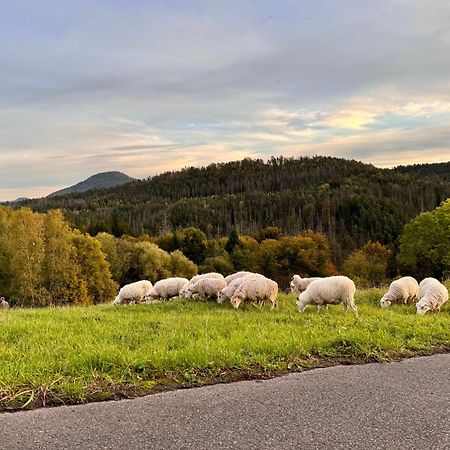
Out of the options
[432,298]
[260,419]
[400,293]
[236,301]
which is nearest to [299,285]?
[400,293]

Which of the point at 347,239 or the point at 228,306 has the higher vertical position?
the point at 228,306

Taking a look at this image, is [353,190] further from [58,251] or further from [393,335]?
[393,335]

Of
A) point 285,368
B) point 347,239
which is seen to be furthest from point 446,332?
point 347,239

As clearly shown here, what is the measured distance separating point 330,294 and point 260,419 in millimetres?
9797

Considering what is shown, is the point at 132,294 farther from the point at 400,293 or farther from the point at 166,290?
the point at 400,293

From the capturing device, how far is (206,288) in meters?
16.6

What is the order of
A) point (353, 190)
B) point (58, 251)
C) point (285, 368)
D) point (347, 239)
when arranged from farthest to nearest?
1. point (353, 190)
2. point (347, 239)
3. point (58, 251)
4. point (285, 368)

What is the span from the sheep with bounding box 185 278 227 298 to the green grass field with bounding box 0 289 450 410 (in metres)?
4.56

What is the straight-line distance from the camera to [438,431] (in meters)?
5.29

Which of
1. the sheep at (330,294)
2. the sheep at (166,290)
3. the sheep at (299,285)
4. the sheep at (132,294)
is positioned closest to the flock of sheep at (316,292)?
the sheep at (330,294)

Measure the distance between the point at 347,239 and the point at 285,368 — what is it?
122 meters

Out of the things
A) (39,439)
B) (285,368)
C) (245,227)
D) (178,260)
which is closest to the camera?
(39,439)

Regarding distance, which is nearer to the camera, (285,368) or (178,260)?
(285,368)

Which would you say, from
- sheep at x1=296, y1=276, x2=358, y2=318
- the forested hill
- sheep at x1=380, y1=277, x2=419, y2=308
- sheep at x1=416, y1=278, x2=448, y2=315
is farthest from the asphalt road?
the forested hill
